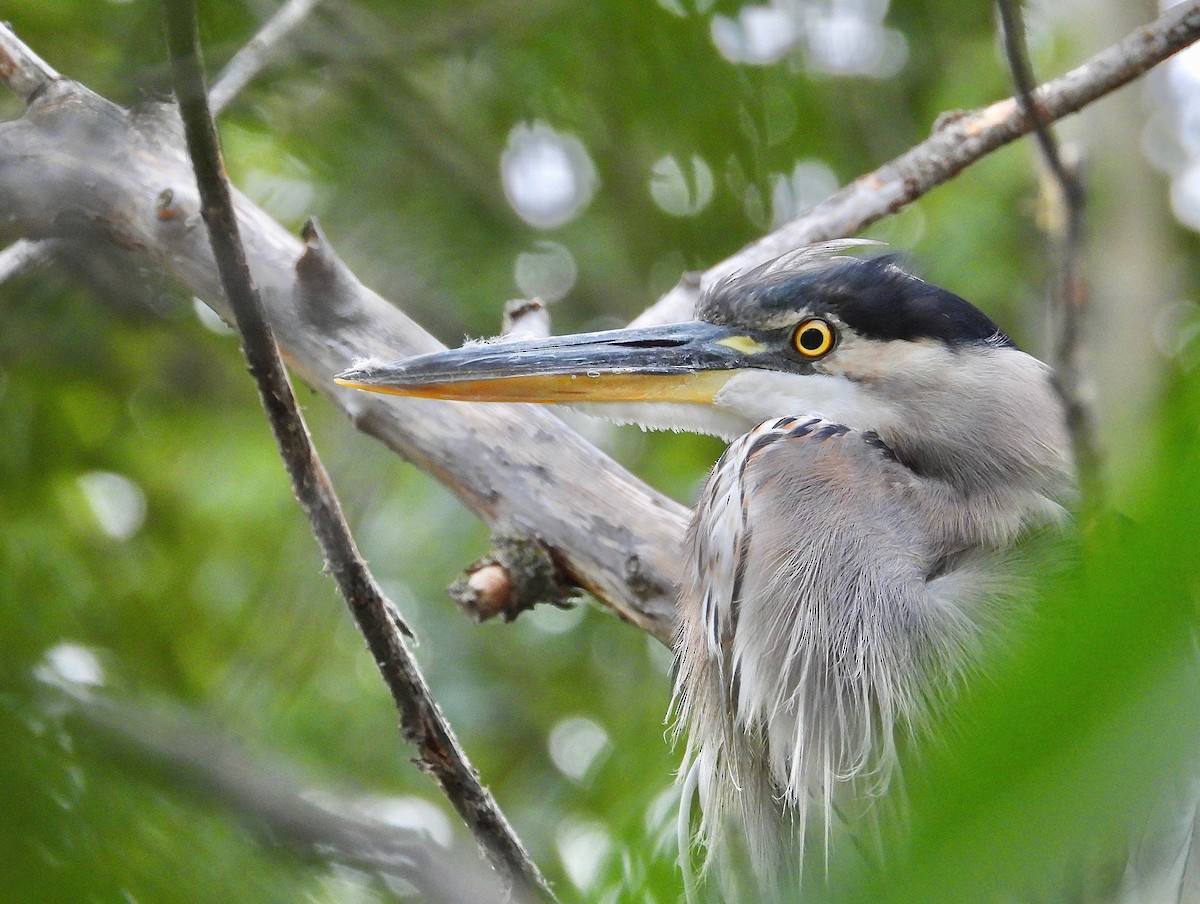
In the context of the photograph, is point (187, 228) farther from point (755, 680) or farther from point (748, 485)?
point (755, 680)

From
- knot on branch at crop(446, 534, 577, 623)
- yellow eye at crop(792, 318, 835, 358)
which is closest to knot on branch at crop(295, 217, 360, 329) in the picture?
knot on branch at crop(446, 534, 577, 623)

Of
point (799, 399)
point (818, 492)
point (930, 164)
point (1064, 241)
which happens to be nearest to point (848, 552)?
point (818, 492)

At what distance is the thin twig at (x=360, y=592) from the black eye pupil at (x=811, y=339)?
0.76 metres

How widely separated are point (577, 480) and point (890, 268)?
1.95 feet

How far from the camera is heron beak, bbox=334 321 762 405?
1718 mm

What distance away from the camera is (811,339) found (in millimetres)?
1758

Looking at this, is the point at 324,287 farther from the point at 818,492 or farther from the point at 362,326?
the point at 818,492

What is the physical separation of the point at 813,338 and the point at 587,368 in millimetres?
348

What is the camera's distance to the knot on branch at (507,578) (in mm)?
1869

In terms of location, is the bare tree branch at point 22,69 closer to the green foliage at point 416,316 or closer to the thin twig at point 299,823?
the green foliage at point 416,316

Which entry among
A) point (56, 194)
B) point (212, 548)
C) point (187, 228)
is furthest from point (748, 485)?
point (212, 548)

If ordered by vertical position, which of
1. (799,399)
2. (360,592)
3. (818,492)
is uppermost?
(799,399)

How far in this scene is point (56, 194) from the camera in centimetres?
191

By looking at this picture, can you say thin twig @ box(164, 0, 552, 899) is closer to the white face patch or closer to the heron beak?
the heron beak
